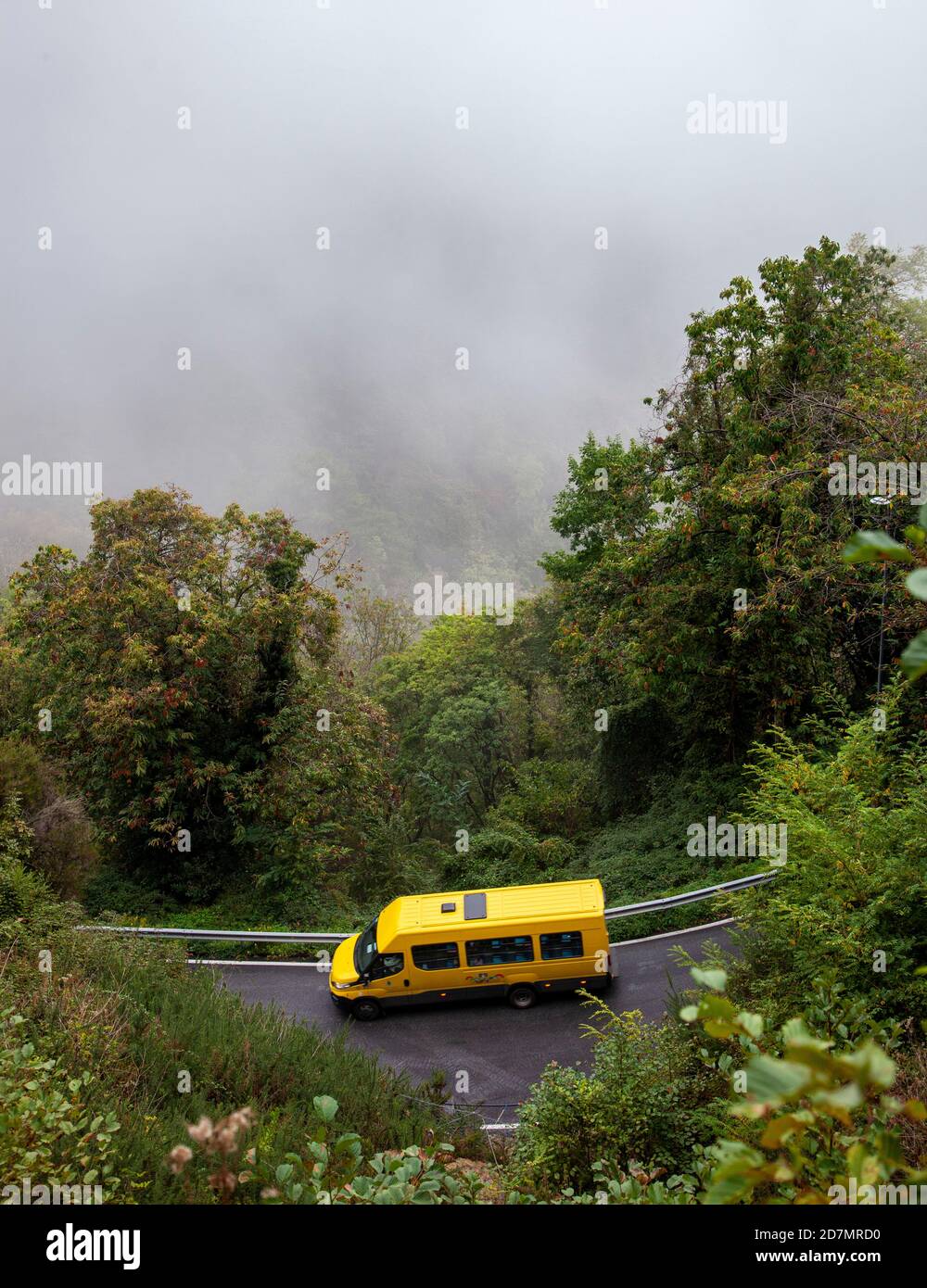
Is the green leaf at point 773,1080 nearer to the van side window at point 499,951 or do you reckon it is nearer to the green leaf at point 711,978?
the green leaf at point 711,978

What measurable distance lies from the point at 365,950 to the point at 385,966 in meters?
0.71

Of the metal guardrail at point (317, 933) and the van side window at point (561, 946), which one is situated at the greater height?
the van side window at point (561, 946)

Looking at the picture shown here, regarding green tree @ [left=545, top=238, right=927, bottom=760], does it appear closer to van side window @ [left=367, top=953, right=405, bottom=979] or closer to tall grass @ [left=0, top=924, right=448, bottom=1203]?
van side window @ [left=367, top=953, right=405, bottom=979]

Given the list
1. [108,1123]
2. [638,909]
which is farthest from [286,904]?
[108,1123]

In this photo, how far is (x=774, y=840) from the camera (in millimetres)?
9570

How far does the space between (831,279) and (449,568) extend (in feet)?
391

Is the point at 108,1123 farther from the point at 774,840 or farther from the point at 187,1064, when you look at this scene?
the point at 774,840

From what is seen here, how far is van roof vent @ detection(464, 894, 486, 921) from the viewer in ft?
43.0

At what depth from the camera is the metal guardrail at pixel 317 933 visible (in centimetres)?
1558

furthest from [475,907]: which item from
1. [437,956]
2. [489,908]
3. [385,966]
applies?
[385,966]

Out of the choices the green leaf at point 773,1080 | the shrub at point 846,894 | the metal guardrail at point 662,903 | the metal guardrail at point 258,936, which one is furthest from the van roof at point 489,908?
the green leaf at point 773,1080

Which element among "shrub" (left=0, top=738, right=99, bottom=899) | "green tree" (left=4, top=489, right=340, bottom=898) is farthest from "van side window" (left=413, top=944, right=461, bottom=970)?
"shrub" (left=0, top=738, right=99, bottom=899)

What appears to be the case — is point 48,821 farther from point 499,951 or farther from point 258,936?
point 499,951

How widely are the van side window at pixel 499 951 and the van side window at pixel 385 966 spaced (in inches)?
45.5
